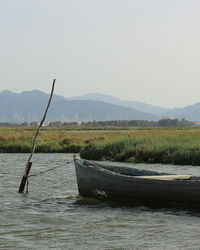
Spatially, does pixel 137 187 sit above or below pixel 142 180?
below

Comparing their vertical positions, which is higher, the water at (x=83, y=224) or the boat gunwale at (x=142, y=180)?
the boat gunwale at (x=142, y=180)

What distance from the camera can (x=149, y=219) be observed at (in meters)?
16.2

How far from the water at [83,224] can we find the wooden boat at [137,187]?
400mm

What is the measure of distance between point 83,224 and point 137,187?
3.12 meters

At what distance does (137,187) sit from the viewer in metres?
18.0

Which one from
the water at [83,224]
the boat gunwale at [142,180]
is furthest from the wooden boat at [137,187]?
the water at [83,224]

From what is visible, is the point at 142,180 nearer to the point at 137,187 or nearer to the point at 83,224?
the point at 137,187

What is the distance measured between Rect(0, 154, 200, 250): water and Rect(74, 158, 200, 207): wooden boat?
1.31ft

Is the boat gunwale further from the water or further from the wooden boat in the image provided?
the water

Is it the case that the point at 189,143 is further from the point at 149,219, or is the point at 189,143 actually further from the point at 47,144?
the point at 149,219

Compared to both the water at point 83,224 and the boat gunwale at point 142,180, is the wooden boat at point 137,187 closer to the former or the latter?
the boat gunwale at point 142,180

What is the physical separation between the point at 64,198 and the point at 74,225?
519 cm

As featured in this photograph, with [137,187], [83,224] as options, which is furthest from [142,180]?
[83,224]

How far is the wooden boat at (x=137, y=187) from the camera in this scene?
17.0m
